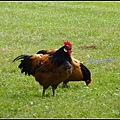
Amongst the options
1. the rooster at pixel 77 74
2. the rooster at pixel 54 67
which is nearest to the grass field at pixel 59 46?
the rooster at pixel 77 74

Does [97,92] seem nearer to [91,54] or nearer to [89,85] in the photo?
[89,85]

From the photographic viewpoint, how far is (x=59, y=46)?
629 inches

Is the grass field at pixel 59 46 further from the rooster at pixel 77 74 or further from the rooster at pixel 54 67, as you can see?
the rooster at pixel 54 67

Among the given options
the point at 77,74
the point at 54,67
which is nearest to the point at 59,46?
the point at 77,74

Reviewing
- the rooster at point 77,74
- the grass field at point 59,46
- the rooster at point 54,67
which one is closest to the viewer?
the grass field at point 59,46

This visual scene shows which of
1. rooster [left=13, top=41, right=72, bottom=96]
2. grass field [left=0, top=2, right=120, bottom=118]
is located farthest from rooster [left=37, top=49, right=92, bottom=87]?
rooster [left=13, top=41, right=72, bottom=96]

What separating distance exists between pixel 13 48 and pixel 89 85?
A: 5.39m

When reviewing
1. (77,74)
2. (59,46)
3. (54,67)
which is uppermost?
(54,67)

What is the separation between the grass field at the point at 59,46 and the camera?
8.64 metres

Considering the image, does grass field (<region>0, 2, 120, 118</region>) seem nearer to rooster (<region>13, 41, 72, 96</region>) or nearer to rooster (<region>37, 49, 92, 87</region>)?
rooster (<region>37, 49, 92, 87</region>)

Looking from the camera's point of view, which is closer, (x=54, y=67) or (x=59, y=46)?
(x=54, y=67)

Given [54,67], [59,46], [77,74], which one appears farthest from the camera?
[59,46]

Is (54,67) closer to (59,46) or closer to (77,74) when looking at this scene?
(77,74)

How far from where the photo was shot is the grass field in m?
8.64
